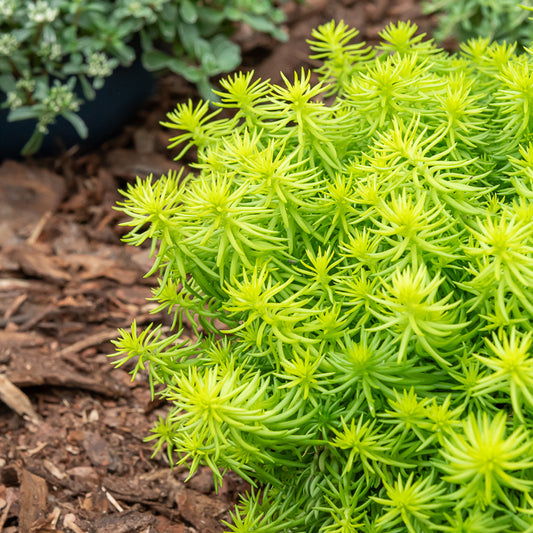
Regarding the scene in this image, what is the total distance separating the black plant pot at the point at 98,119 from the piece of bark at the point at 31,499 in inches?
88.7

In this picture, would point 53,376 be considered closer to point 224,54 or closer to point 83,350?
point 83,350

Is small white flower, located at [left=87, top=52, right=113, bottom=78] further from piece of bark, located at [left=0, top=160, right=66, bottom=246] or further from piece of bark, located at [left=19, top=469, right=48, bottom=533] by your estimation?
piece of bark, located at [left=19, top=469, right=48, bottom=533]

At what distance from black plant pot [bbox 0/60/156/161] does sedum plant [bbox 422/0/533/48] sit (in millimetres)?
1841

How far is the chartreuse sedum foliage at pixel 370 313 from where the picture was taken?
123 cm

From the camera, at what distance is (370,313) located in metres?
1.41

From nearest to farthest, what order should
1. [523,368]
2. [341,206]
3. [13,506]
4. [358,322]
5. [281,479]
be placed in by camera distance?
[523,368], [358,322], [341,206], [281,479], [13,506]

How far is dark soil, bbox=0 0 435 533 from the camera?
6.82 ft

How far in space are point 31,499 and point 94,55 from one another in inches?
93.3

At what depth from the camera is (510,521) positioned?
1.23 metres

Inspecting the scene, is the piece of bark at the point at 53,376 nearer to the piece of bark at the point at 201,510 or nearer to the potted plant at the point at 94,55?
the piece of bark at the point at 201,510

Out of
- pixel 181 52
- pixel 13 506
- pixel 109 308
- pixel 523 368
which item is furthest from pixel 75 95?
pixel 523 368

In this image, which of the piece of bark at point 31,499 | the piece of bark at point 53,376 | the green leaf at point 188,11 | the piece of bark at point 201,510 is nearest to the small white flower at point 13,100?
the green leaf at point 188,11

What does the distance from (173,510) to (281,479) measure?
0.62 metres

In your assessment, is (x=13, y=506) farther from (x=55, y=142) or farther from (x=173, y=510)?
(x=55, y=142)
